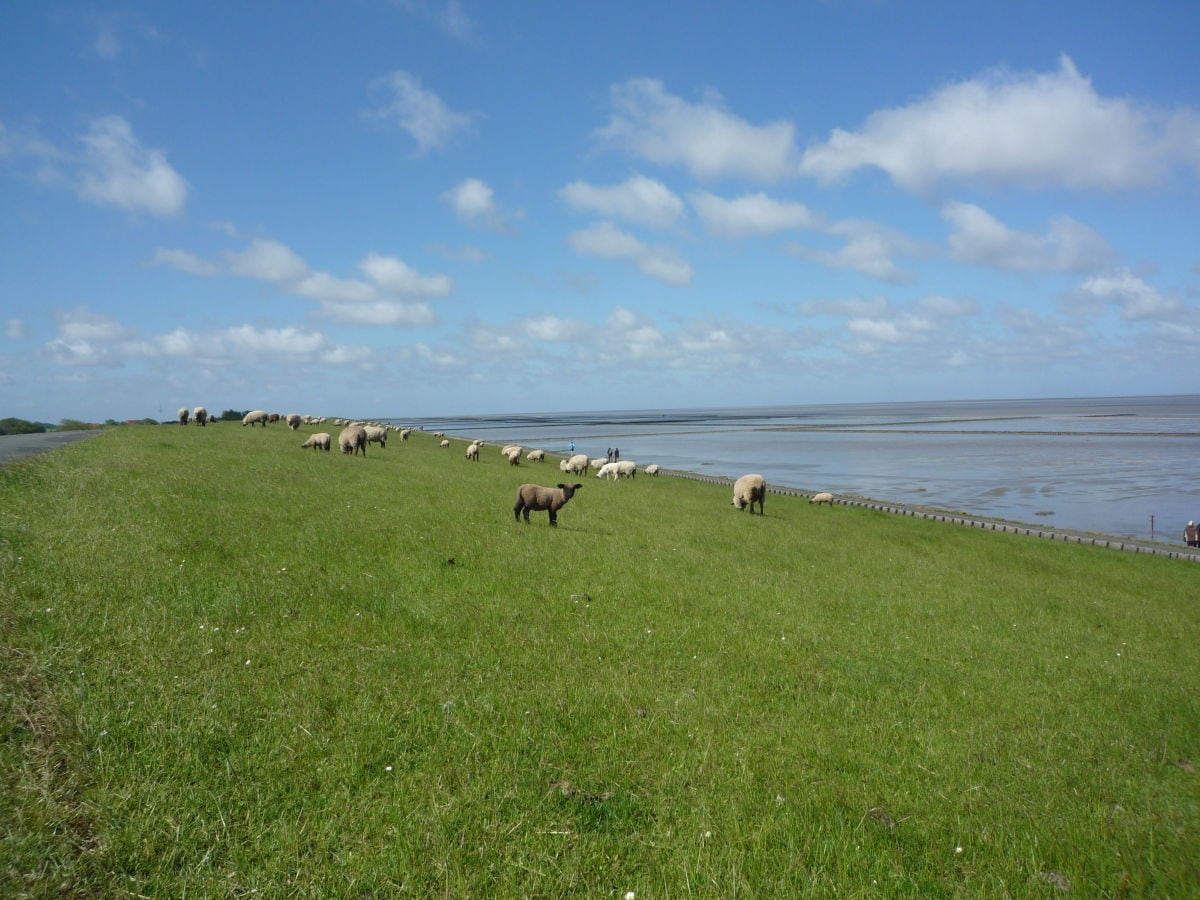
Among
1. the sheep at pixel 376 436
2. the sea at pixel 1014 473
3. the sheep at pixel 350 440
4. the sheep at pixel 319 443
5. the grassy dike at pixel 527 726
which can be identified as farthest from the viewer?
the sheep at pixel 376 436

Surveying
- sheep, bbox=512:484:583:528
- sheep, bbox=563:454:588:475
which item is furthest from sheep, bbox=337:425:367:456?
sheep, bbox=512:484:583:528

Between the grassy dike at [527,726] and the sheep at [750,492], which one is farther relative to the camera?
the sheep at [750,492]

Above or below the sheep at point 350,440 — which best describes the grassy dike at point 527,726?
below

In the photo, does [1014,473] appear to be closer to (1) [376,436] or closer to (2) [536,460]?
(2) [536,460]

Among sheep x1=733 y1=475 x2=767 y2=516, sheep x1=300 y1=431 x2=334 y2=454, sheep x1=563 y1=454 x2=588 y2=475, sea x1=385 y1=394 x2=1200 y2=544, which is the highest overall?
sheep x1=300 y1=431 x2=334 y2=454

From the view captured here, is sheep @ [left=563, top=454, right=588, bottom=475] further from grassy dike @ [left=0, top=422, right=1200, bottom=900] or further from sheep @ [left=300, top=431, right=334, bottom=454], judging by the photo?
grassy dike @ [left=0, top=422, right=1200, bottom=900]

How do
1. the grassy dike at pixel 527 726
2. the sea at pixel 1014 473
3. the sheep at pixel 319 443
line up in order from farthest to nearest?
1. the sea at pixel 1014 473
2. the sheep at pixel 319 443
3. the grassy dike at pixel 527 726

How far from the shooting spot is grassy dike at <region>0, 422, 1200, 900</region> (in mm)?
5859

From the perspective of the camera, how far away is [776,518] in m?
34.7

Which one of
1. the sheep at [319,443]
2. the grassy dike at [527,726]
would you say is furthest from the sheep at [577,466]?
the grassy dike at [527,726]

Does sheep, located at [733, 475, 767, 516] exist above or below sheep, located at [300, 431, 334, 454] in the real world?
below

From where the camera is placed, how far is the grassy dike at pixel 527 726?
586 cm

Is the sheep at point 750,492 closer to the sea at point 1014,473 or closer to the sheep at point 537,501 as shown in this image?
the sheep at point 537,501

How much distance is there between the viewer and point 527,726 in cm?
827
